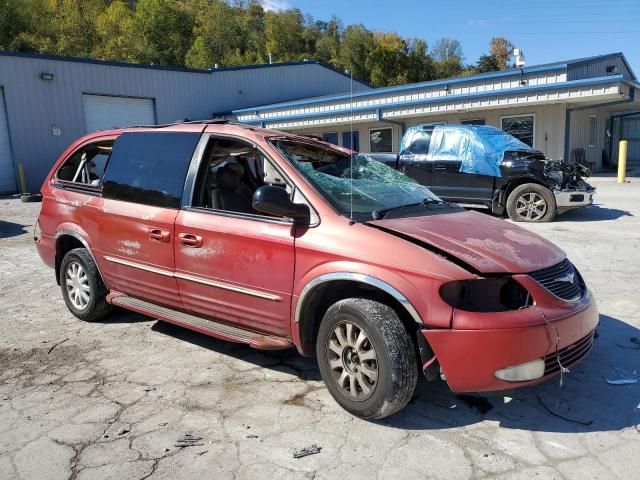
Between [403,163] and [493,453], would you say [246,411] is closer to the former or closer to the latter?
[493,453]

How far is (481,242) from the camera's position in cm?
326

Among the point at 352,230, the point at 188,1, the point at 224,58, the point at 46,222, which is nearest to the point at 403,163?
the point at 46,222

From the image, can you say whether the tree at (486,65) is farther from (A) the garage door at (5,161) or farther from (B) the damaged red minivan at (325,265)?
(B) the damaged red minivan at (325,265)

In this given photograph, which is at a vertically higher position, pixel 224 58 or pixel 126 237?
pixel 224 58

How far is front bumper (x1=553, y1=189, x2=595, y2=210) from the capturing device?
9.93 m

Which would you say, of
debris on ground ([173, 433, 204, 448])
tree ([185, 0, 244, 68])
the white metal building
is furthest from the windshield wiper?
tree ([185, 0, 244, 68])

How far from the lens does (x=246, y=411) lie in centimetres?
335

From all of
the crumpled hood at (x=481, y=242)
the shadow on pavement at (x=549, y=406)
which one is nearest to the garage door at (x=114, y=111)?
the crumpled hood at (x=481, y=242)

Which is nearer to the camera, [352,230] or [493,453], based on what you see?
[493,453]

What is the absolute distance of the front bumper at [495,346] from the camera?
2.83m

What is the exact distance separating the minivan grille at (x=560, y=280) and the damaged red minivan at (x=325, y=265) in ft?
0.05

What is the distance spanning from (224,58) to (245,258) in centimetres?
7709

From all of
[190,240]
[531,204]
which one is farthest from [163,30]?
[190,240]

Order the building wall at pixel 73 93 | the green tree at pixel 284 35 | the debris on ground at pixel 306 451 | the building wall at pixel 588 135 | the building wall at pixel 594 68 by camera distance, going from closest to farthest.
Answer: the debris on ground at pixel 306 451
the building wall at pixel 594 68
the building wall at pixel 588 135
the building wall at pixel 73 93
the green tree at pixel 284 35
